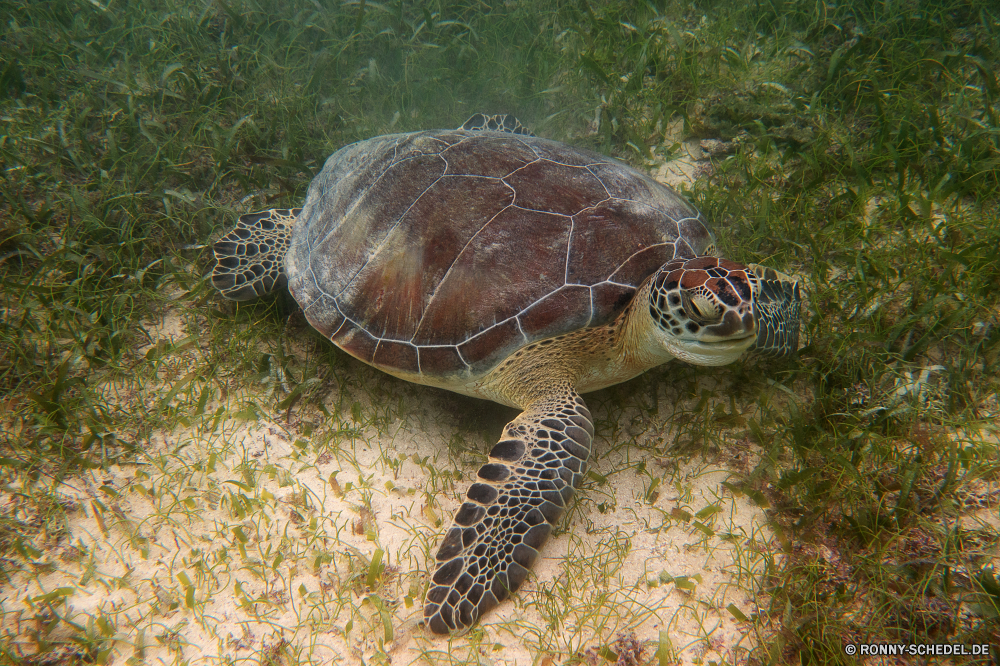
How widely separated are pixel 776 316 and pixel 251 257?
130 inches

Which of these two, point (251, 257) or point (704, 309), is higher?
point (704, 309)

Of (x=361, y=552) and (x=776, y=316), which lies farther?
(x=776, y=316)

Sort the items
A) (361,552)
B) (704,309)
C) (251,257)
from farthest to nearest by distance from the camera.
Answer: (251,257)
(361,552)
(704,309)

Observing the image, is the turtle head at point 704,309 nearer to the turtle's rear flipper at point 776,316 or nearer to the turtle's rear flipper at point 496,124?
the turtle's rear flipper at point 776,316

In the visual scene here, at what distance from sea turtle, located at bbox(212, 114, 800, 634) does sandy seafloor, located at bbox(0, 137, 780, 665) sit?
0.23 m

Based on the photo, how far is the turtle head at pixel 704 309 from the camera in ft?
6.09

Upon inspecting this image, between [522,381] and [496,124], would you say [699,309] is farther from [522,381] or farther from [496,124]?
[496,124]

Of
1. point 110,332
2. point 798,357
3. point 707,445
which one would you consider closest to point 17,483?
point 110,332

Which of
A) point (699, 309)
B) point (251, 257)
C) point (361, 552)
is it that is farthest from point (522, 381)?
point (251, 257)

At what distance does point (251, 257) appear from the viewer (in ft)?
9.84

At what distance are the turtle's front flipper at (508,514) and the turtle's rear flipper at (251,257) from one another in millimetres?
1988

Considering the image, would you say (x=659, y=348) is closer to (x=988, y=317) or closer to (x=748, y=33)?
(x=988, y=317)

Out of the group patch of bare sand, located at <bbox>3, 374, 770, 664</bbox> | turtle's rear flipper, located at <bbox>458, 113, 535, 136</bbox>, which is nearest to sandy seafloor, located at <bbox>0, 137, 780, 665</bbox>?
patch of bare sand, located at <bbox>3, 374, 770, 664</bbox>

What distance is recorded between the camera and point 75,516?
7.04 ft
